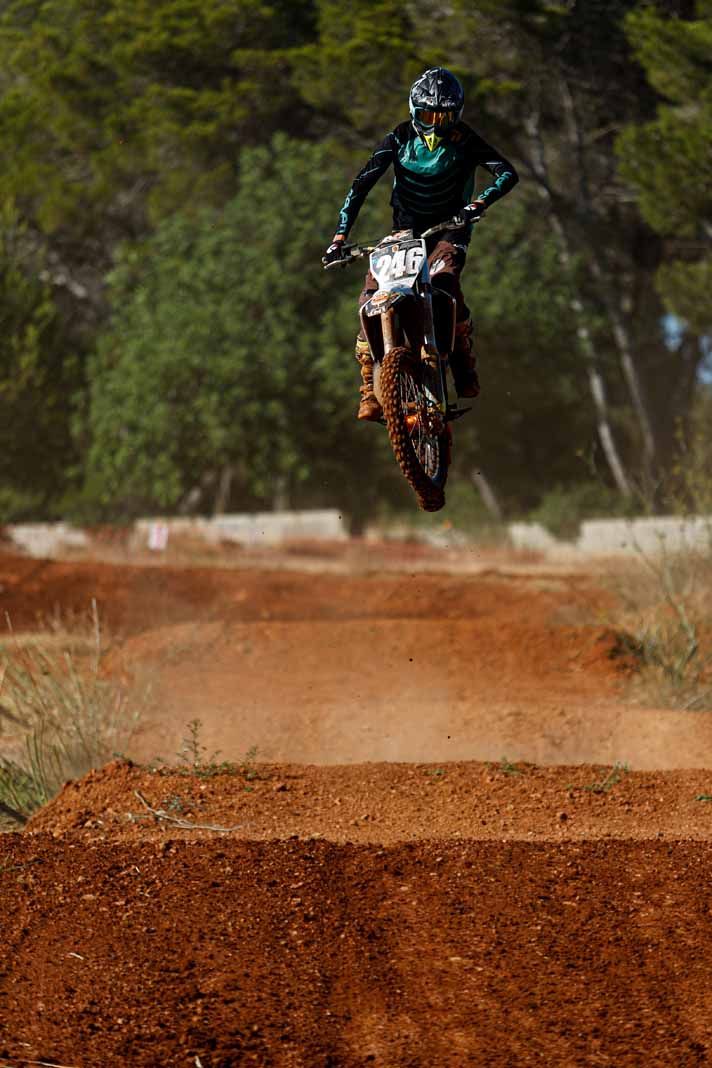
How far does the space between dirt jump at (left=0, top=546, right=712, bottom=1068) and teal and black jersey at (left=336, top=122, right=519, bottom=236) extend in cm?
346

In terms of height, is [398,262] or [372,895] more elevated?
[398,262]

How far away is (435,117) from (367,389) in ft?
5.54

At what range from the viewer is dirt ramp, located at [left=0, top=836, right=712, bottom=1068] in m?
5.66

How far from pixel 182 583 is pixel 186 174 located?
24.5 m

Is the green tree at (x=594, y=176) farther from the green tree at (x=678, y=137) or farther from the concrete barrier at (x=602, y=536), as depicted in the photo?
the green tree at (x=678, y=137)

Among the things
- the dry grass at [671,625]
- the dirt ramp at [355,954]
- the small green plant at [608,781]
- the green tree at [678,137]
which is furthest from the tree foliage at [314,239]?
the dirt ramp at [355,954]

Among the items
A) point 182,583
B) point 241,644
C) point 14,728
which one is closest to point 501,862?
point 14,728

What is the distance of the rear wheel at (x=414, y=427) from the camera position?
9.36 m

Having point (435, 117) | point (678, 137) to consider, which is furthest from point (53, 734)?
point (678, 137)

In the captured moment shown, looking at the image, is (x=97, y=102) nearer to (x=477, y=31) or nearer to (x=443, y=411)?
(x=477, y=31)

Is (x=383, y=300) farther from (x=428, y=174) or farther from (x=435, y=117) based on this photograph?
(x=435, y=117)

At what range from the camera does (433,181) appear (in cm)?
976

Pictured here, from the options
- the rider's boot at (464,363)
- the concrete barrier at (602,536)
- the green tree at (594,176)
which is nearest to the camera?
the rider's boot at (464,363)

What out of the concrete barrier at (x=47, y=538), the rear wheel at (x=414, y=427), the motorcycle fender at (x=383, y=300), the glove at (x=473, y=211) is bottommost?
the concrete barrier at (x=47, y=538)
